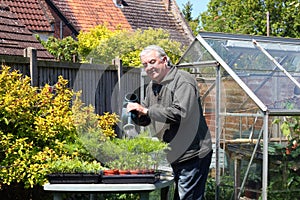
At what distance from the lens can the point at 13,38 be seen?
7.68 meters

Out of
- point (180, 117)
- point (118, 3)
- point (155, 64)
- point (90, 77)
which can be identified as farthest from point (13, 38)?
point (118, 3)

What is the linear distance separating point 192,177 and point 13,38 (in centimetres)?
403

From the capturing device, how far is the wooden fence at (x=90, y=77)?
6.61 metres

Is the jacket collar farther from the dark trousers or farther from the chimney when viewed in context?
the chimney

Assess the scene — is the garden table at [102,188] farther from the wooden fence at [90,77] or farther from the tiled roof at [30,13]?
the tiled roof at [30,13]

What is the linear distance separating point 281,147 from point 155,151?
2151 millimetres

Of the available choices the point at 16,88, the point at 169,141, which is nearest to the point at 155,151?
the point at 169,141

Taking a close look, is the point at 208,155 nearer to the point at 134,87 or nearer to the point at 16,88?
the point at 16,88

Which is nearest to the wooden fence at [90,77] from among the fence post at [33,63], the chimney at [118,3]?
the fence post at [33,63]

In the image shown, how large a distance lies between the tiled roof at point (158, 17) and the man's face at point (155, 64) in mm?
14915

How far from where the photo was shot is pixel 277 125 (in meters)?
6.18

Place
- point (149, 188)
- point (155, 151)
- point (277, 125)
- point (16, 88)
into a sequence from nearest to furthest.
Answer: point (149, 188)
point (155, 151)
point (16, 88)
point (277, 125)

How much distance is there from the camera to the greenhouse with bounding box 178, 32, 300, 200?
6023 millimetres

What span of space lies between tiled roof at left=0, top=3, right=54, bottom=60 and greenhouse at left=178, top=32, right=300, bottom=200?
7.69 ft
